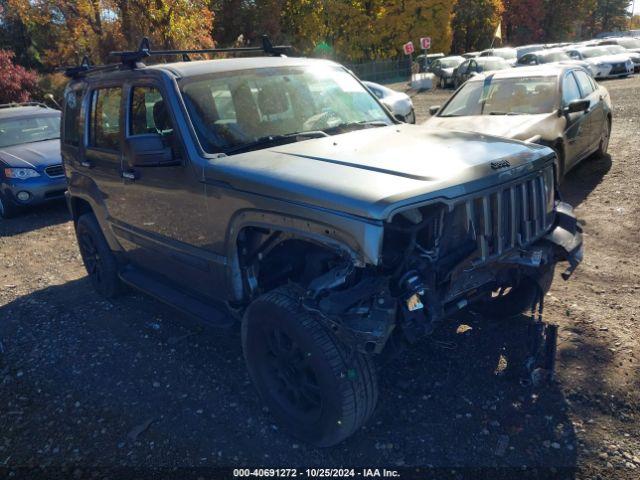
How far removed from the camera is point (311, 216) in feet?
9.18

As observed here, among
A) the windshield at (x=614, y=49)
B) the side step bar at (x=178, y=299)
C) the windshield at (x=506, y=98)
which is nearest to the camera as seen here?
the side step bar at (x=178, y=299)

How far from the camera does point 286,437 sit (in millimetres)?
3223

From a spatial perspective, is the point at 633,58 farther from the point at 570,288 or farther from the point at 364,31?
the point at 570,288

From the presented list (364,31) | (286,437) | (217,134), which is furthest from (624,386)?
(364,31)

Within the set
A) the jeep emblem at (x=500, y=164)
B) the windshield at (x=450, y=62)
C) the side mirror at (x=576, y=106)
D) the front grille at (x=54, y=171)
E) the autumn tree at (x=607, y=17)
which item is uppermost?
the autumn tree at (x=607, y=17)

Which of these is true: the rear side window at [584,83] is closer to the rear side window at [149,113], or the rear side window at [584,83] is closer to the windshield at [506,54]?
the rear side window at [149,113]

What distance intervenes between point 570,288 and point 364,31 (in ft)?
122

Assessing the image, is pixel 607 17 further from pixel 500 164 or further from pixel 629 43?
pixel 500 164

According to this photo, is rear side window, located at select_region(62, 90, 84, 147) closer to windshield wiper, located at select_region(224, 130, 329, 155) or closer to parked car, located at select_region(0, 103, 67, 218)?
windshield wiper, located at select_region(224, 130, 329, 155)

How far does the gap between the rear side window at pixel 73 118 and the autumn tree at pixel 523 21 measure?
56.7 m

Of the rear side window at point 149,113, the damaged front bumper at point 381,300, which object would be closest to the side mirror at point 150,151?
the rear side window at point 149,113

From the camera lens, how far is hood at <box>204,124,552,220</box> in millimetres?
2691

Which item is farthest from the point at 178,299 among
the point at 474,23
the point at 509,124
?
the point at 474,23

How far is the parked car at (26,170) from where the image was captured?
28.2 feet
